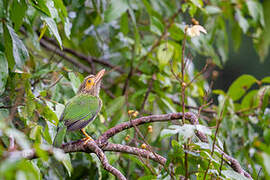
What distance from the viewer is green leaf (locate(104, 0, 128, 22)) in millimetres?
3867

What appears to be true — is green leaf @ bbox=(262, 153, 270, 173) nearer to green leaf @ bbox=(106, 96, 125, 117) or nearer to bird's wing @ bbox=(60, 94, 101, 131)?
bird's wing @ bbox=(60, 94, 101, 131)

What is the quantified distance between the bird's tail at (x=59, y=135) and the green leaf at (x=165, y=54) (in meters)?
1.68

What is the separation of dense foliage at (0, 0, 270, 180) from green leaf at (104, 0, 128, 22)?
1 cm

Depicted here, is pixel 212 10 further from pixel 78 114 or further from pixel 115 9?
pixel 78 114

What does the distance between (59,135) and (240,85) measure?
2.80 m

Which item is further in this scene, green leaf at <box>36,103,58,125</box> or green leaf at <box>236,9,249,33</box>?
green leaf at <box>236,9,249,33</box>

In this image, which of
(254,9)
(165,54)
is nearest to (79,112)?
(165,54)

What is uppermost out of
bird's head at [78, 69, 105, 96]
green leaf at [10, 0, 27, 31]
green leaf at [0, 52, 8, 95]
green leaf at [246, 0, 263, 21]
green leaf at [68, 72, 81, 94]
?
green leaf at [10, 0, 27, 31]

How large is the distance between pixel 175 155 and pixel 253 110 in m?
2.90

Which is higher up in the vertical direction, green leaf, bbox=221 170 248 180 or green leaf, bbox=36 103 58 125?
green leaf, bbox=36 103 58 125

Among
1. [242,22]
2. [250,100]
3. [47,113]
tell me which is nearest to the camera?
[47,113]

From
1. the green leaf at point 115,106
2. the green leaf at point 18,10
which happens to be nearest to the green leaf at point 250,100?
the green leaf at point 115,106

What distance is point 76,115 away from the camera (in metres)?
3.26

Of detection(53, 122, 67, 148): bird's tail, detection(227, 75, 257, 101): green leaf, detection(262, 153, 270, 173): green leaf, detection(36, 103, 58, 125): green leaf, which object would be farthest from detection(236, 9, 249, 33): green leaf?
detection(262, 153, 270, 173): green leaf
